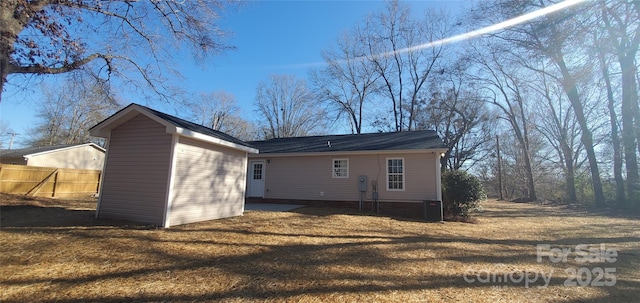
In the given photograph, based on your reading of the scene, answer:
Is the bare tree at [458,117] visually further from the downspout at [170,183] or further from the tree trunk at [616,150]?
the downspout at [170,183]

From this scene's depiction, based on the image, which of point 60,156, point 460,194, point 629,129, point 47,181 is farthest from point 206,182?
point 629,129

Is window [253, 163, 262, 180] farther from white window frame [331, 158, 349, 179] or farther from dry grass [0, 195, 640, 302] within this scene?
dry grass [0, 195, 640, 302]

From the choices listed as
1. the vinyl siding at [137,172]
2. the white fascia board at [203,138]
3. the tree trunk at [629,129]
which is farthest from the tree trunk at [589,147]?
the vinyl siding at [137,172]

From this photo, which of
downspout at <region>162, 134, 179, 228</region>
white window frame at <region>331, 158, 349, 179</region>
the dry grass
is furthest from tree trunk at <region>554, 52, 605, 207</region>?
downspout at <region>162, 134, 179, 228</region>

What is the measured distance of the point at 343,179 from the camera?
41.5ft

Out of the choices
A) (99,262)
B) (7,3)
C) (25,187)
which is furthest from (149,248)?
(25,187)

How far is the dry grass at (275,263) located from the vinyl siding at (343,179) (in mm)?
3748

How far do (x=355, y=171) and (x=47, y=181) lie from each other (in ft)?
50.4

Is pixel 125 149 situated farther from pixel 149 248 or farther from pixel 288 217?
pixel 288 217

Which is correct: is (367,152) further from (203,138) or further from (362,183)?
(203,138)

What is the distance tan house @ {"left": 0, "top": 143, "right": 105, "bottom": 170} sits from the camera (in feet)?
61.0

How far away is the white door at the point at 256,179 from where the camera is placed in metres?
14.0

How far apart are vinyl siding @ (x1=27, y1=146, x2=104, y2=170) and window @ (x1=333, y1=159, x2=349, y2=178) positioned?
19972 millimetres

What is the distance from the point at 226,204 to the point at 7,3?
673 cm
